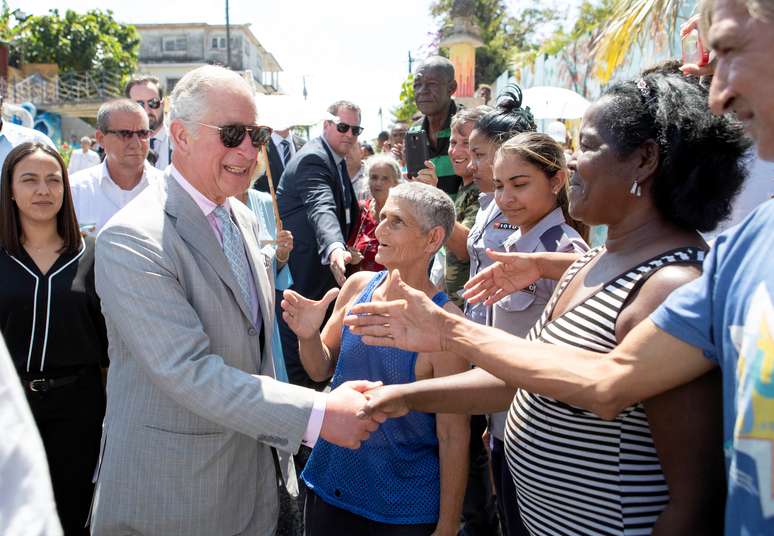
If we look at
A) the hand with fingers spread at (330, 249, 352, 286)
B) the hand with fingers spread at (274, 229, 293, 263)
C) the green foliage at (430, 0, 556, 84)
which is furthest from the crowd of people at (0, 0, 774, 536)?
the green foliage at (430, 0, 556, 84)

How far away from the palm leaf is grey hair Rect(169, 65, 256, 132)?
26.9ft

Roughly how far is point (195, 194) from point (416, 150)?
2838 millimetres

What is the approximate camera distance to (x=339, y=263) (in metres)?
4.51

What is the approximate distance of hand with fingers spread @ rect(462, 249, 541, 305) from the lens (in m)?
2.78

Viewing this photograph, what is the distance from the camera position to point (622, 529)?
182 centimetres

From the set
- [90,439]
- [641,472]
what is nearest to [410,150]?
[90,439]

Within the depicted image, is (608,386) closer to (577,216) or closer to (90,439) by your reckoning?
(577,216)

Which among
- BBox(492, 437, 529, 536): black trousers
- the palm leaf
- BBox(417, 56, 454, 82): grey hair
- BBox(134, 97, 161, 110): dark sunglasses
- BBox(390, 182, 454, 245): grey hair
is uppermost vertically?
the palm leaf

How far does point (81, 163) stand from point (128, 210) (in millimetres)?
15046

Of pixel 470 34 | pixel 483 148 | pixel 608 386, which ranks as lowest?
pixel 608 386

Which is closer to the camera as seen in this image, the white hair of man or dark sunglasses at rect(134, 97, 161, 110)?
the white hair of man

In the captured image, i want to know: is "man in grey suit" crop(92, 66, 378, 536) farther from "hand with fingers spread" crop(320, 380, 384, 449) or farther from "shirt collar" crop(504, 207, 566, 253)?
"shirt collar" crop(504, 207, 566, 253)

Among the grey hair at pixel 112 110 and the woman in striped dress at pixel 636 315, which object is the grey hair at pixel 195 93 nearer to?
the woman in striped dress at pixel 636 315

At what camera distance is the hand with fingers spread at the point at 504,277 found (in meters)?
2.78
